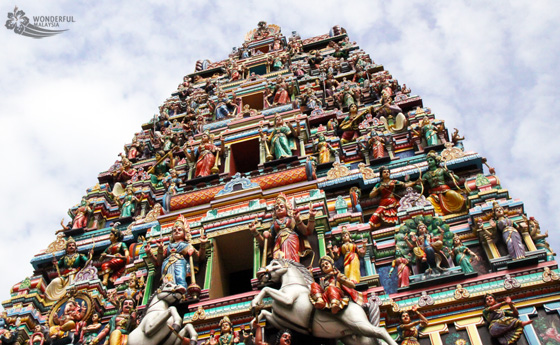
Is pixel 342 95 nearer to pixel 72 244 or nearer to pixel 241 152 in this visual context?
pixel 241 152

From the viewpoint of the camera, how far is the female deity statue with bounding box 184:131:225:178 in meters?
17.0

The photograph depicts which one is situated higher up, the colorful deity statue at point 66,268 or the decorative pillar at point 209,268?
the colorful deity statue at point 66,268

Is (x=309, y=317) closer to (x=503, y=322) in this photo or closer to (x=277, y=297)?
(x=277, y=297)

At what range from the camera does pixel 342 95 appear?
825 inches

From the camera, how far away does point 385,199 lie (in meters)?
14.5

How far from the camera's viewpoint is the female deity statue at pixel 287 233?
1188 centimetres

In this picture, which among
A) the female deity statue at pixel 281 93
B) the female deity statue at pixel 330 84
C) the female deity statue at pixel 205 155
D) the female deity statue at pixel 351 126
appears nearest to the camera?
the female deity statue at pixel 205 155

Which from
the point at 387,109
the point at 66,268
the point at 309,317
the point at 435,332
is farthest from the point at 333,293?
the point at 387,109

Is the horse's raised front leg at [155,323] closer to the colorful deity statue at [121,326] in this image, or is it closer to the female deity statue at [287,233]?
the colorful deity statue at [121,326]

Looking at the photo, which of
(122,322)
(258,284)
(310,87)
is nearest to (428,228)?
(258,284)

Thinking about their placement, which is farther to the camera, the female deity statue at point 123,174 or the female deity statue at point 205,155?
the female deity statue at point 123,174

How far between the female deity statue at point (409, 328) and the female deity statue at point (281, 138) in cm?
699

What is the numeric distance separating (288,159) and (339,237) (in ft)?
13.9

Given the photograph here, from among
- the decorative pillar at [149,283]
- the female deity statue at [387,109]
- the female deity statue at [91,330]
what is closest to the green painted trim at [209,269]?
the decorative pillar at [149,283]
